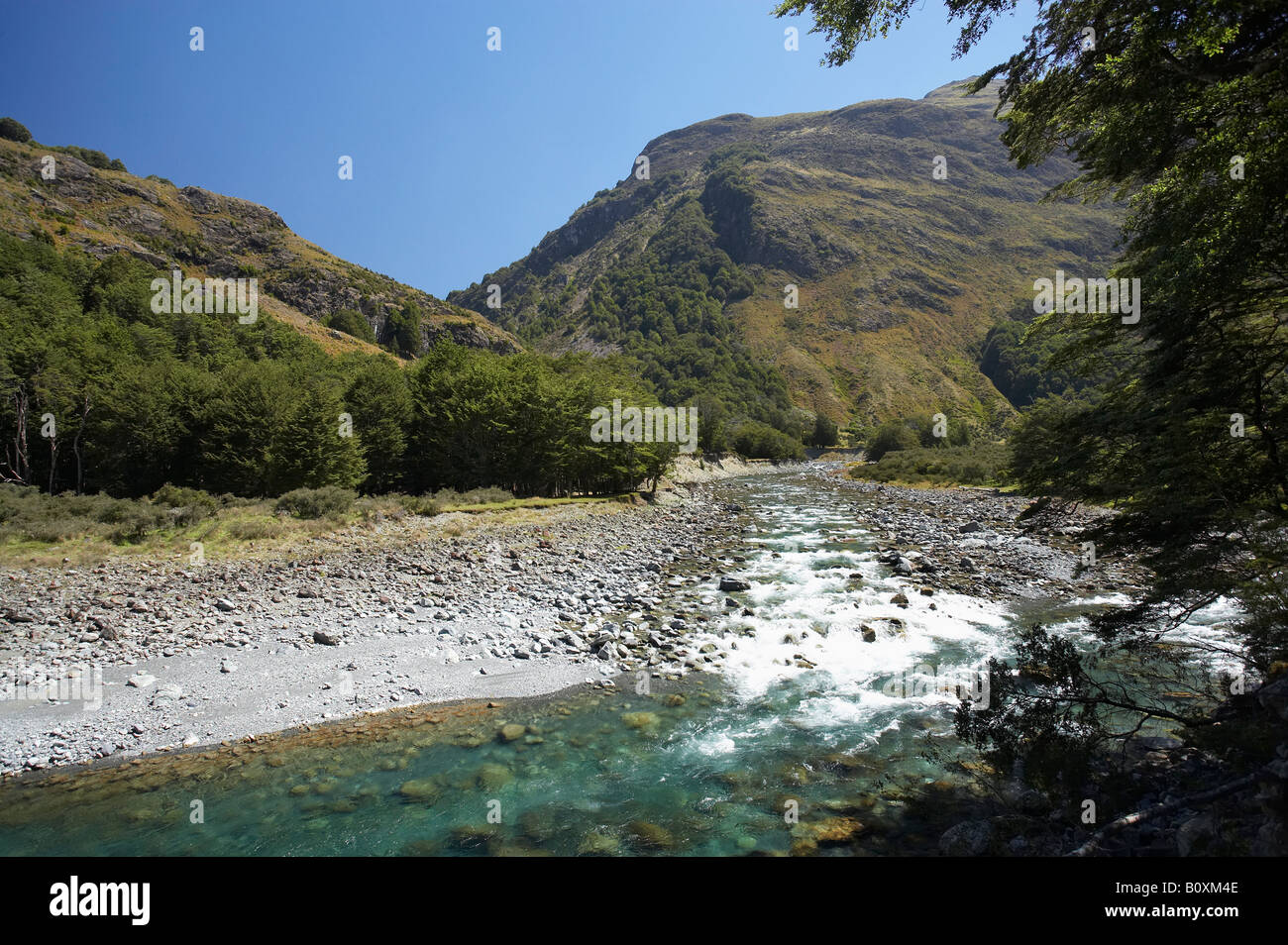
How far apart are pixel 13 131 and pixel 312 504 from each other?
195 metres

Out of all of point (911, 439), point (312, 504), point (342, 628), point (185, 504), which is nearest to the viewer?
point (342, 628)

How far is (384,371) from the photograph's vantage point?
50875 millimetres

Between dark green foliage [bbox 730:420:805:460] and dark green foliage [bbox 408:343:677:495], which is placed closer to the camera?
dark green foliage [bbox 408:343:677:495]

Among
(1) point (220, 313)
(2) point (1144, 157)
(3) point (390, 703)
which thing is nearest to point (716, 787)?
(3) point (390, 703)

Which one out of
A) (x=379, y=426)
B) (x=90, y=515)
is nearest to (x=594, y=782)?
(x=90, y=515)

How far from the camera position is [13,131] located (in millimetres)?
131875

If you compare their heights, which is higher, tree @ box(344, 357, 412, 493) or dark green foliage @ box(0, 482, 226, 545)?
tree @ box(344, 357, 412, 493)

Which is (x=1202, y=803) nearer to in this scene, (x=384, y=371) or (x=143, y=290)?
(x=384, y=371)

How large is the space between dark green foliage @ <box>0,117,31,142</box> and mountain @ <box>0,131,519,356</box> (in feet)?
10.6

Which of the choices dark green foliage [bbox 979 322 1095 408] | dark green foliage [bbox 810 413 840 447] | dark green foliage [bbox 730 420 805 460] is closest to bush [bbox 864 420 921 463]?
dark green foliage [bbox 730 420 805 460]

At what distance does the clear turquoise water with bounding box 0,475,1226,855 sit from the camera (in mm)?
7758

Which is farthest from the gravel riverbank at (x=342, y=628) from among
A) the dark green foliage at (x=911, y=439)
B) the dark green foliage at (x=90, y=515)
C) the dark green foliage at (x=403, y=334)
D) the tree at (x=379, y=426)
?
the dark green foliage at (x=403, y=334)

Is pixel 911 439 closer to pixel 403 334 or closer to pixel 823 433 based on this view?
pixel 823 433

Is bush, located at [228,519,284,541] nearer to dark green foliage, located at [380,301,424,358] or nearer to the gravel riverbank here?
the gravel riverbank
